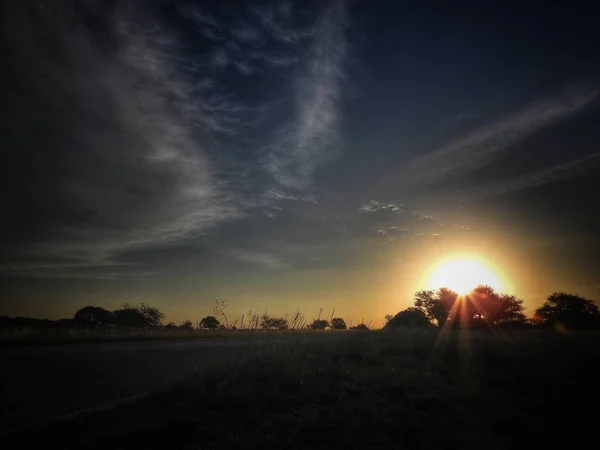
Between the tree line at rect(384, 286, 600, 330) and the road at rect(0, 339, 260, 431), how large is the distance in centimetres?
2665

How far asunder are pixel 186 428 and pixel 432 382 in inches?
255

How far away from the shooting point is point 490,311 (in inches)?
1694

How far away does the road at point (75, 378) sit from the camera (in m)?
6.35

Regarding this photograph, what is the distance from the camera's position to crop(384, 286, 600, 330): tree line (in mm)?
37312

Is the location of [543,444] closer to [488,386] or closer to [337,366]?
[488,386]

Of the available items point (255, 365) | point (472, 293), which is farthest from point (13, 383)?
point (472, 293)

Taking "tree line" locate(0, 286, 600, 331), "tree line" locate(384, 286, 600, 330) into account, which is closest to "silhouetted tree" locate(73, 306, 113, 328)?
"tree line" locate(0, 286, 600, 331)

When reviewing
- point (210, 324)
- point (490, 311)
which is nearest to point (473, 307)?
point (490, 311)

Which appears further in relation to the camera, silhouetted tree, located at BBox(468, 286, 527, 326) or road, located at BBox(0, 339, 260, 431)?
silhouetted tree, located at BBox(468, 286, 527, 326)

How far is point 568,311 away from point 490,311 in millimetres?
7279

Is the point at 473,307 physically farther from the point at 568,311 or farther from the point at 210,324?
the point at 210,324

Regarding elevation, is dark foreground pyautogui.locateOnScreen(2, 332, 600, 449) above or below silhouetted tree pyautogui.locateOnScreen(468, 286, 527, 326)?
below

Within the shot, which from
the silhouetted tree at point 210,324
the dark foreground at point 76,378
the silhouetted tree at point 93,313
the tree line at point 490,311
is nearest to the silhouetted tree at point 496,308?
the tree line at point 490,311

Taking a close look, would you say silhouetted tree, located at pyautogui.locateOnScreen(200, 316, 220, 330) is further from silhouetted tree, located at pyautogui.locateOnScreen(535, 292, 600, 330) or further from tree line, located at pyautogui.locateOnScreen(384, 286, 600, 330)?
silhouetted tree, located at pyautogui.locateOnScreen(535, 292, 600, 330)
